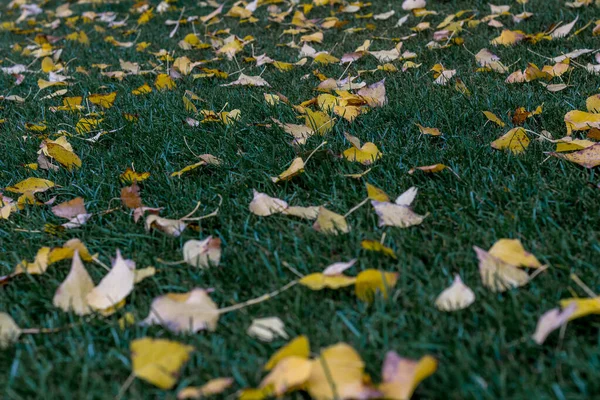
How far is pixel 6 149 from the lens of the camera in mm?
2225

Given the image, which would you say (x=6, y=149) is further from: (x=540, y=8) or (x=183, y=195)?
(x=540, y=8)

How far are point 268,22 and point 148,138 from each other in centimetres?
212

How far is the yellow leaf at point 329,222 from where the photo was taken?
1418 mm

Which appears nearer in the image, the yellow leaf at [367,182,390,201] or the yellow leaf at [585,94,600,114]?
the yellow leaf at [367,182,390,201]

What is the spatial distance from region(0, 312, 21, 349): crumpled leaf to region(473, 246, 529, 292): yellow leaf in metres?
0.93

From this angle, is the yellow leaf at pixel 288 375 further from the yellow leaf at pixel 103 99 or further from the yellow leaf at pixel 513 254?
the yellow leaf at pixel 103 99

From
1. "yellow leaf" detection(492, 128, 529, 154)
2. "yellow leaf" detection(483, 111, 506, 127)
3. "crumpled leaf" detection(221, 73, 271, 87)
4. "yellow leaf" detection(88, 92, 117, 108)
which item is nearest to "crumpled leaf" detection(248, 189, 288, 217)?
"yellow leaf" detection(492, 128, 529, 154)

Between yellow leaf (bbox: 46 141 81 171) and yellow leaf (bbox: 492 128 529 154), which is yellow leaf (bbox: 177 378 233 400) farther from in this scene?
yellow leaf (bbox: 46 141 81 171)

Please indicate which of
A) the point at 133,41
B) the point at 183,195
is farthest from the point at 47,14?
the point at 183,195

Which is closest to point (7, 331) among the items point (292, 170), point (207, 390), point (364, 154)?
point (207, 390)

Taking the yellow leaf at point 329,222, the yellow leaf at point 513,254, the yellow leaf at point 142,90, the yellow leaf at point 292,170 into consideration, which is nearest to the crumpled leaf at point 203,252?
the yellow leaf at point 329,222

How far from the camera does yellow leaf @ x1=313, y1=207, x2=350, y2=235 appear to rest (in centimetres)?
142

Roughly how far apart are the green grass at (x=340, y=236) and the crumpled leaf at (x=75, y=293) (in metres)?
0.03

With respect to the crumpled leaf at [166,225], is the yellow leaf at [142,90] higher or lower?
lower
